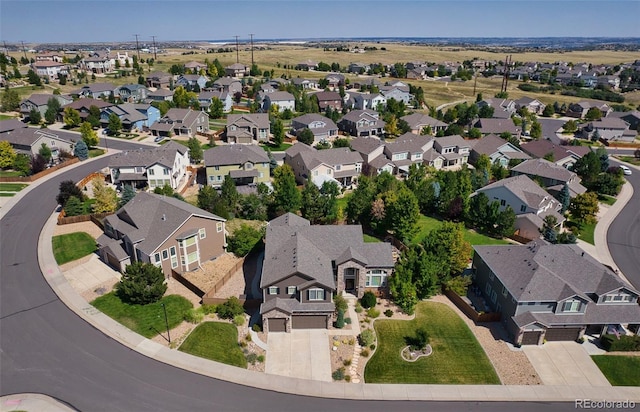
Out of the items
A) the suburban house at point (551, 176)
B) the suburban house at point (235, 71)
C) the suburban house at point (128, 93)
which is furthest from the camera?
the suburban house at point (235, 71)

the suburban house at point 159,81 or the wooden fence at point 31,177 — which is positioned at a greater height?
the suburban house at point 159,81


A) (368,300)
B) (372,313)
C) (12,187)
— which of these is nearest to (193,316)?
(368,300)

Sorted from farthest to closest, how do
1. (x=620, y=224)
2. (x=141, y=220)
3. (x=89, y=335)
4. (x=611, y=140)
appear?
(x=611, y=140), (x=620, y=224), (x=141, y=220), (x=89, y=335)

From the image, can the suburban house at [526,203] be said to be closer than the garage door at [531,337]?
No

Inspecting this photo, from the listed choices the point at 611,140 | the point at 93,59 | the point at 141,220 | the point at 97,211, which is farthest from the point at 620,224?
the point at 93,59

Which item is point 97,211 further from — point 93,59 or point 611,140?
point 93,59

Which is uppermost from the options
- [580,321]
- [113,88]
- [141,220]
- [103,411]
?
[113,88]

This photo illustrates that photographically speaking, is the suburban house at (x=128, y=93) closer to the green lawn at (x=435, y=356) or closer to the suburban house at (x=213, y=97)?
the suburban house at (x=213, y=97)

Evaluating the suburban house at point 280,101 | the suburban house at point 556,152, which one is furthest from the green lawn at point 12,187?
the suburban house at point 556,152
